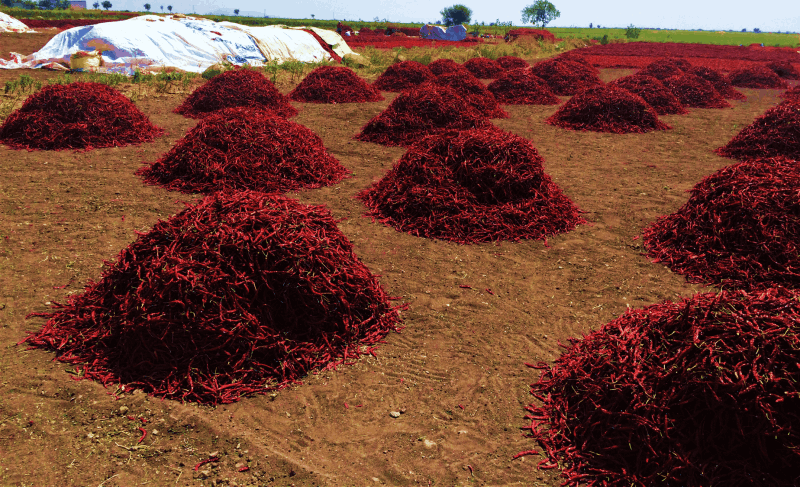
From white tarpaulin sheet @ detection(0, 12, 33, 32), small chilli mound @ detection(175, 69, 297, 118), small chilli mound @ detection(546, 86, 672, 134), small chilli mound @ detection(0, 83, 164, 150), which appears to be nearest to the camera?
small chilli mound @ detection(0, 83, 164, 150)

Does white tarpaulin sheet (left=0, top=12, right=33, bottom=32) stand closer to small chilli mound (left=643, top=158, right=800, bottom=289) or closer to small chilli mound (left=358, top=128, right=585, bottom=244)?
small chilli mound (left=358, top=128, right=585, bottom=244)

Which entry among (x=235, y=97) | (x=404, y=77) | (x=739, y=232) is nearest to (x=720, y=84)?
(x=404, y=77)

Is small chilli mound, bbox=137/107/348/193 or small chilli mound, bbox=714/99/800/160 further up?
small chilli mound, bbox=714/99/800/160

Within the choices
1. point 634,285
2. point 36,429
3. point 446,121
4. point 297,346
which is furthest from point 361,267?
point 446,121

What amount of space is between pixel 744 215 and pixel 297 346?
587 cm

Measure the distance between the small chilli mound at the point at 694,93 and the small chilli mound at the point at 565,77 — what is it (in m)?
2.85

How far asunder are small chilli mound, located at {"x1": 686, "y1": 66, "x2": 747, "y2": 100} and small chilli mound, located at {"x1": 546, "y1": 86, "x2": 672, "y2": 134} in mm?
8442

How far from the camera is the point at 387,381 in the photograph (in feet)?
14.0

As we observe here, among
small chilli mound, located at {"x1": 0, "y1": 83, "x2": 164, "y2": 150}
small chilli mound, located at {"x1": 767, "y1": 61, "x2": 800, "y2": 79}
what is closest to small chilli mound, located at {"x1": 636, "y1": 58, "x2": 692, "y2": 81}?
small chilli mound, located at {"x1": 767, "y1": 61, "x2": 800, "y2": 79}

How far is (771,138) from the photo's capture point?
1205cm

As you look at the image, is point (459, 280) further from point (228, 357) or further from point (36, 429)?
point (36, 429)

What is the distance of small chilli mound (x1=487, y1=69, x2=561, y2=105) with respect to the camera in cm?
1886

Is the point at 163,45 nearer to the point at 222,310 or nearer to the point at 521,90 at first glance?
the point at 521,90

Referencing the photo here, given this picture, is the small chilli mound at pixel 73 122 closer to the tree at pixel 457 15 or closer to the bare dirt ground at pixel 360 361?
the bare dirt ground at pixel 360 361
